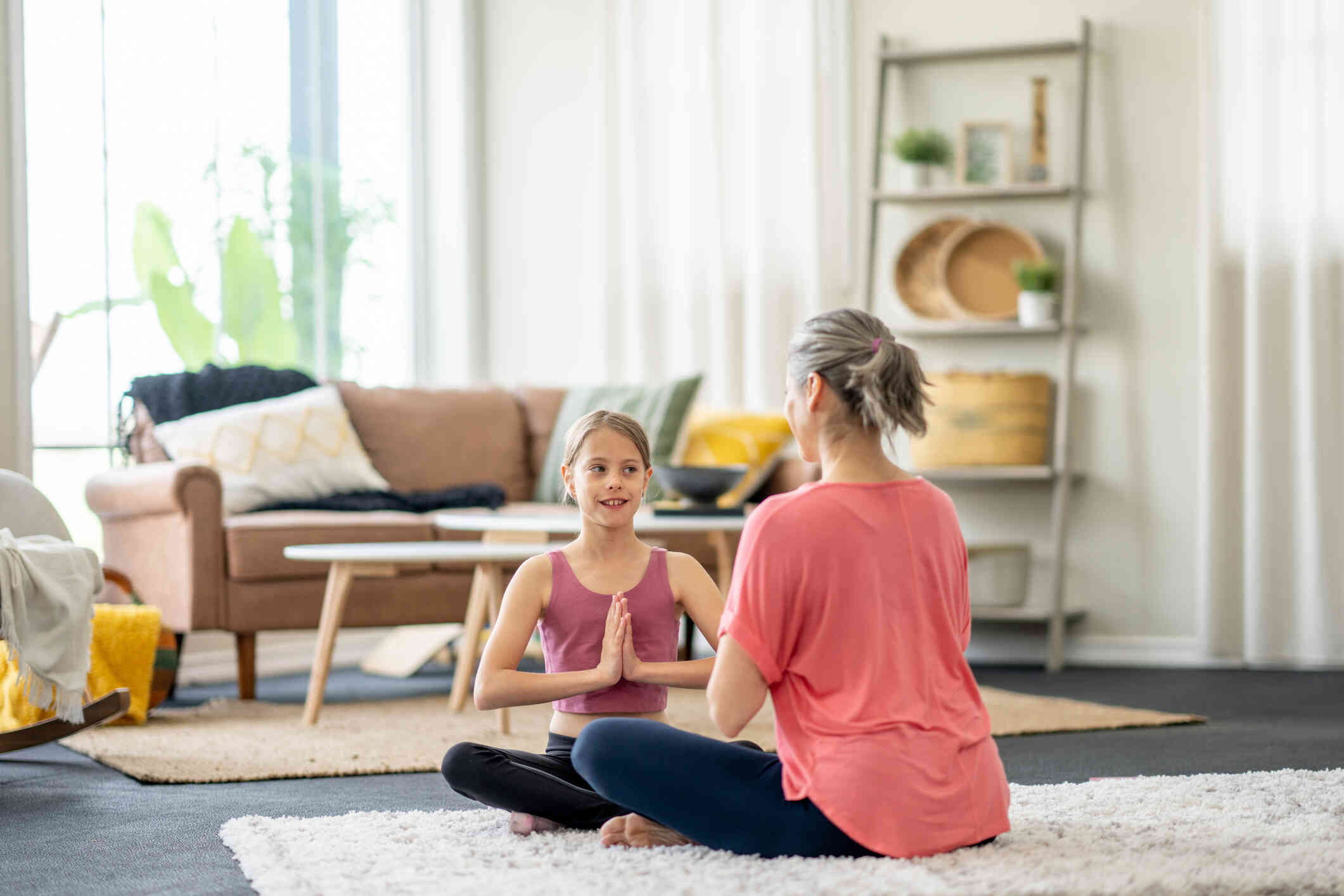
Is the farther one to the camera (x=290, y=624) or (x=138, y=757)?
(x=290, y=624)

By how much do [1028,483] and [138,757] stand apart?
2903 mm

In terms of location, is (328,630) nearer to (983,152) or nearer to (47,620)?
(47,620)

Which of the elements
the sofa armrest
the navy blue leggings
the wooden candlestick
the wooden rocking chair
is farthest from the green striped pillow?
the navy blue leggings

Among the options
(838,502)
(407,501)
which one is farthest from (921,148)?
(838,502)

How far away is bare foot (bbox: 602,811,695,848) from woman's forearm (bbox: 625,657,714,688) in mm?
166

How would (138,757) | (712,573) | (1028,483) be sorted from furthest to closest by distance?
(1028,483)
(712,573)
(138,757)

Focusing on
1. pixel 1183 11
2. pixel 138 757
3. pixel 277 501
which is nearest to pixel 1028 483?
pixel 1183 11

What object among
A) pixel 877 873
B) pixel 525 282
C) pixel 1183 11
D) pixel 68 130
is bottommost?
pixel 877 873

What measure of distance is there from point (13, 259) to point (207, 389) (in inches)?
23.6

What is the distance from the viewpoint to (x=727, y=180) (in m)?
4.96

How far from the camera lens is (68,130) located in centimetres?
412

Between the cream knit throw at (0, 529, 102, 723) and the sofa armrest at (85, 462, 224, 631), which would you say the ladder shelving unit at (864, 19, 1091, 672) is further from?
the cream knit throw at (0, 529, 102, 723)

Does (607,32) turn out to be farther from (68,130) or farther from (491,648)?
(491,648)

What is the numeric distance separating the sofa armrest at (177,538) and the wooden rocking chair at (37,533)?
0.64m
